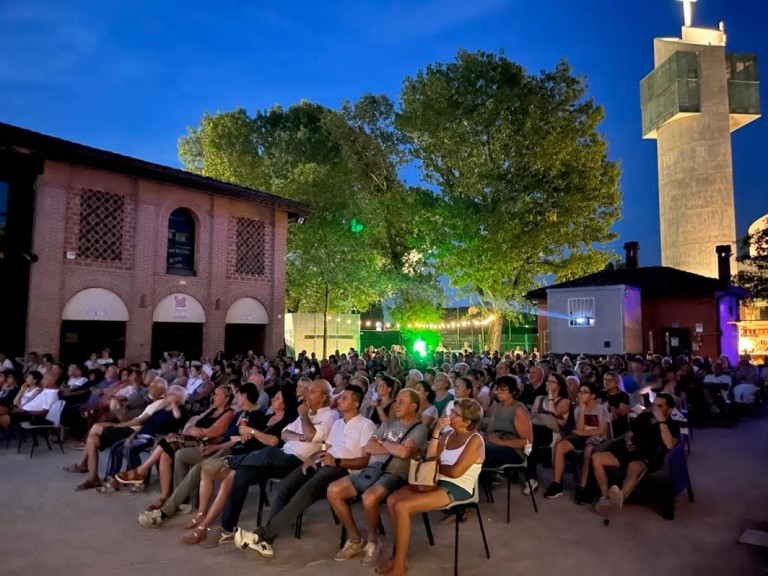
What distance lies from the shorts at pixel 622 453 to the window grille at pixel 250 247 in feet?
51.8

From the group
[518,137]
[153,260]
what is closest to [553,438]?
[153,260]

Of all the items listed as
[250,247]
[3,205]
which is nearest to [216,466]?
[3,205]

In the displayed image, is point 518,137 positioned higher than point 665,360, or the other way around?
point 518,137

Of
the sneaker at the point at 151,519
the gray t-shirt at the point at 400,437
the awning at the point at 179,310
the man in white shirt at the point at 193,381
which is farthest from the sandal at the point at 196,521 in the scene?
the awning at the point at 179,310

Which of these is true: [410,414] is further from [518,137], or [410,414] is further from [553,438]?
[518,137]

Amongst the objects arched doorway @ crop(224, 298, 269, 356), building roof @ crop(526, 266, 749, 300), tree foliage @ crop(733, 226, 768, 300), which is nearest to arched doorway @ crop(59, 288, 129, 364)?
arched doorway @ crop(224, 298, 269, 356)

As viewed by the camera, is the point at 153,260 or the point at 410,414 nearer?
the point at 410,414

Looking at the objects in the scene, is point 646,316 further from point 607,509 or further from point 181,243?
point 607,509

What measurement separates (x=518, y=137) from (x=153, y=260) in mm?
16097

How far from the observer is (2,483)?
22.6ft

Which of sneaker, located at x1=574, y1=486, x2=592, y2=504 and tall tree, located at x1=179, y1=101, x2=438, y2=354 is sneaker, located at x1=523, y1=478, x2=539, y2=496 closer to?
sneaker, located at x1=574, y1=486, x2=592, y2=504

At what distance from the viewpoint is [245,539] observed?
465 cm

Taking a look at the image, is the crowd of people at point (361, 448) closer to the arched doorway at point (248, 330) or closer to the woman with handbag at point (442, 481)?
the woman with handbag at point (442, 481)

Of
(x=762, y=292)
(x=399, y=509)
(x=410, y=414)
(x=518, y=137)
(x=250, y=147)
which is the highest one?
(x=250, y=147)
